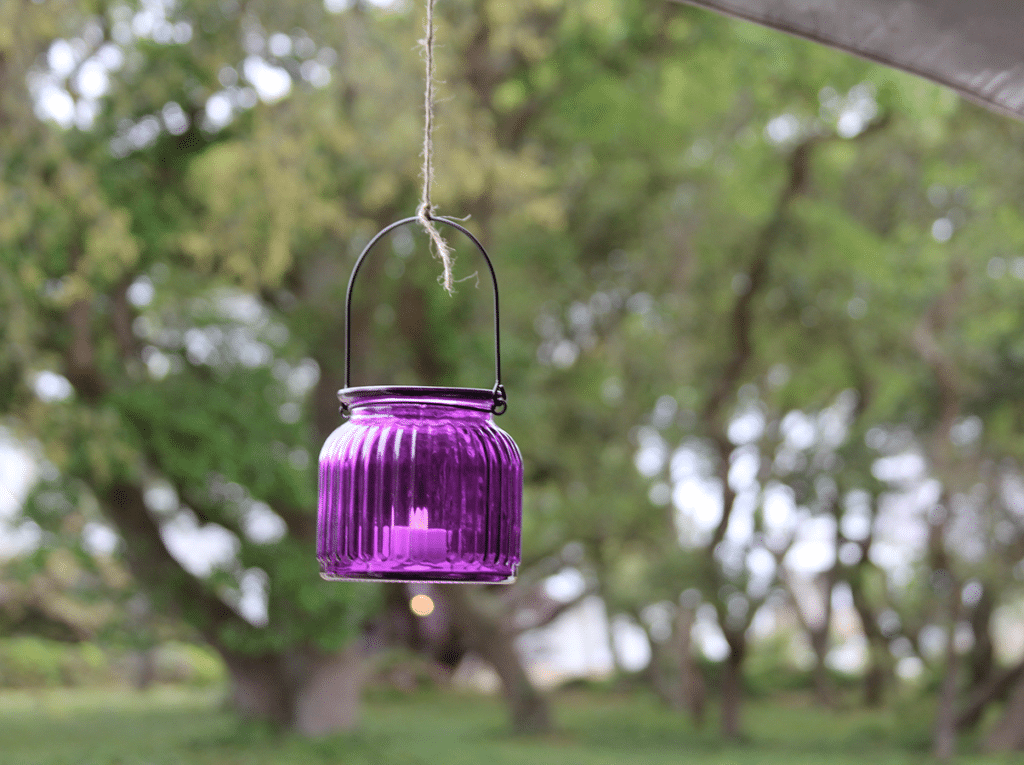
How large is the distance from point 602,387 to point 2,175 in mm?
10120

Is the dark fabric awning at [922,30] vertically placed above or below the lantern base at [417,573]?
above

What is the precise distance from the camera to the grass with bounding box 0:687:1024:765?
1121 cm

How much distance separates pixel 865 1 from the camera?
2.11 metres

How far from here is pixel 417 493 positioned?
1.71 metres

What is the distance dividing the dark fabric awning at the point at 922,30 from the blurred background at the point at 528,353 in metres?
4.18

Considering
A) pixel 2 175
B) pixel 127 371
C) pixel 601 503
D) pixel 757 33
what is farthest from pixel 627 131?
pixel 2 175

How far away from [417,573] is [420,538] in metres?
0.06

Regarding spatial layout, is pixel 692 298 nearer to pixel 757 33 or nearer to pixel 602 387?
pixel 602 387

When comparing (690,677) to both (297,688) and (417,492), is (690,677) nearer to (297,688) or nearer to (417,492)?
(297,688)

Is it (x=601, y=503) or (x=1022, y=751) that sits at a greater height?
(x=601, y=503)

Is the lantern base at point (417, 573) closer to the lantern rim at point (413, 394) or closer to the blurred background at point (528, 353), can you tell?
the lantern rim at point (413, 394)

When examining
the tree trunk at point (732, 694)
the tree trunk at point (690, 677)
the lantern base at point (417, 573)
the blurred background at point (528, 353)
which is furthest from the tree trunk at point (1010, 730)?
the lantern base at point (417, 573)

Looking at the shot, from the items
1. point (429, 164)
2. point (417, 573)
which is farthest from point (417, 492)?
point (429, 164)

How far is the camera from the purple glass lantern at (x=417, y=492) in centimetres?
172
